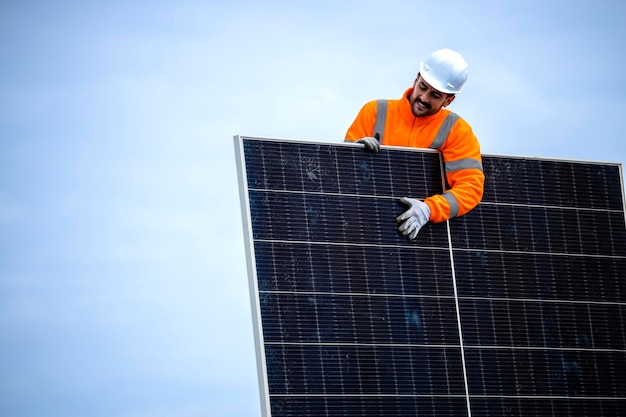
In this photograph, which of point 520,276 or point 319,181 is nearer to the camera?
point 319,181

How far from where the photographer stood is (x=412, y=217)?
55.6ft

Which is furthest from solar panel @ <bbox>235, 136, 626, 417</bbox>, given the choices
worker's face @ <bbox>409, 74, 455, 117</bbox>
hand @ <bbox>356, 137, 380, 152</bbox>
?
worker's face @ <bbox>409, 74, 455, 117</bbox>

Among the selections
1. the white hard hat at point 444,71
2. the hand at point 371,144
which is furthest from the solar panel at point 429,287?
the white hard hat at point 444,71

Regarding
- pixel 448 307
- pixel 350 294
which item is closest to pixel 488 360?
pixel 448 307

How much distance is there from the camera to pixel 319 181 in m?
16.6

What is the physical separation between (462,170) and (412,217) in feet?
3.42

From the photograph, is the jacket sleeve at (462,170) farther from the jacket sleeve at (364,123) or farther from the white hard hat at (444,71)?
the jacket sleeve at (364,123)

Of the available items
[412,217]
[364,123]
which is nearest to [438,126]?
[364,123]

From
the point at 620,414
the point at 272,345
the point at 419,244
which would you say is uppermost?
the point at 419,244

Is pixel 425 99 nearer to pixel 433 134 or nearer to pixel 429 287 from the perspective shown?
pixel 433 134

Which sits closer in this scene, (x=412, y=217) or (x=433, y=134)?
(x=412, y=217)

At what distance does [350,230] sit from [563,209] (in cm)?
321

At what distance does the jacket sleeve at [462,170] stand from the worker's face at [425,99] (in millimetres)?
357

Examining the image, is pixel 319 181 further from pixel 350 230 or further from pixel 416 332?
pixel 416 332
